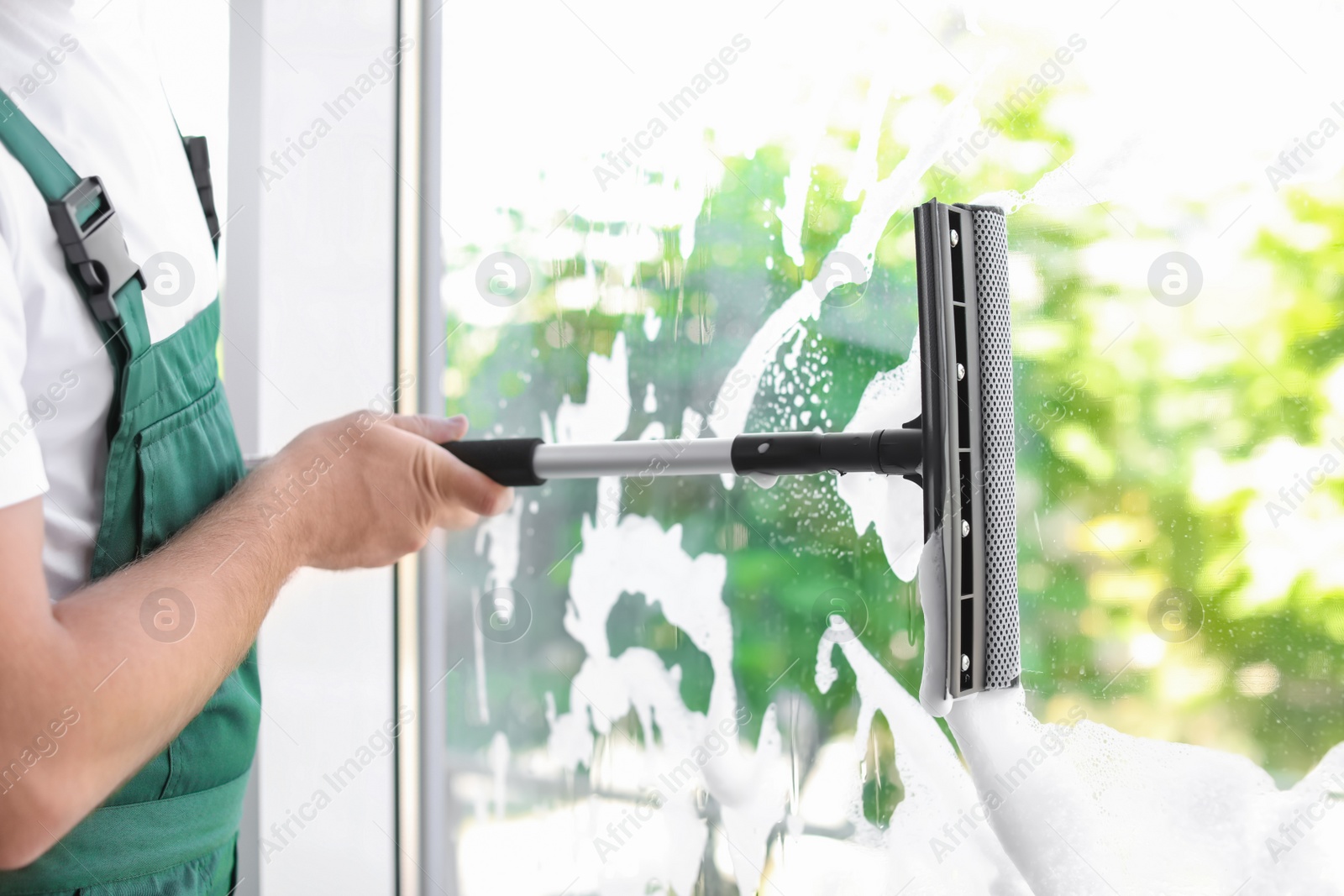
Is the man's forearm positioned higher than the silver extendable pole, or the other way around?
the silver extendable pole

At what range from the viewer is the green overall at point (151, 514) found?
554mm

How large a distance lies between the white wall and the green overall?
1.40ft

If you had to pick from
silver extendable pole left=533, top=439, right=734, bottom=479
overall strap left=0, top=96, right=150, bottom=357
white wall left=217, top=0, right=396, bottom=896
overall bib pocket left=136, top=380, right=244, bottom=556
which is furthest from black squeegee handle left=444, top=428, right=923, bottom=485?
white wall left=217, top=0, right=396, bottom=896

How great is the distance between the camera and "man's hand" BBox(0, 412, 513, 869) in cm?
43

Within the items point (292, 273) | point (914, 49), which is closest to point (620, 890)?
point (292, 273)

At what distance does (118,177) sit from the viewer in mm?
626

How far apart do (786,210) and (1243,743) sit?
2.29 feet

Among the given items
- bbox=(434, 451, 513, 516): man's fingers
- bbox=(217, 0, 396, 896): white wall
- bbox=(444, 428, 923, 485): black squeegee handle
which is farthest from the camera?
bbox=(217, 0, 396, 896): white wall

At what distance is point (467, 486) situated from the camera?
2.56ft

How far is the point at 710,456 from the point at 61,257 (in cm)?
46

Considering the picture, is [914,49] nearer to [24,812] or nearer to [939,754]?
[939,754]

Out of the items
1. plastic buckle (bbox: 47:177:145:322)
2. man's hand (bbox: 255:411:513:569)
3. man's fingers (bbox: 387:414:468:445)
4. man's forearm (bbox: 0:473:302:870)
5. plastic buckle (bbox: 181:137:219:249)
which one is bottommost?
man's forearm (bbox: 0:473:302:870)

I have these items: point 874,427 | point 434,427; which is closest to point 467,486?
point 434,427

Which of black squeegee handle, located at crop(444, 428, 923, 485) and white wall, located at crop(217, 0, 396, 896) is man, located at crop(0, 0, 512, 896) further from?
white wall, located at crop(217, 0, 396, 896)
